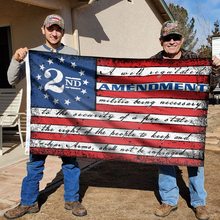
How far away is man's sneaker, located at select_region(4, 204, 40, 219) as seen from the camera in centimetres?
284

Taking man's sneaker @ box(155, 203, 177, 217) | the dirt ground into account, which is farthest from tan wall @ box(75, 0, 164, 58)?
man's sneaker @ box(155, 203, 177, 217)

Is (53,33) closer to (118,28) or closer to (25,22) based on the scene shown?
(25,22)

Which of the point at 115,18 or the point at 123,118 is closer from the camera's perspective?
the point at 123,118

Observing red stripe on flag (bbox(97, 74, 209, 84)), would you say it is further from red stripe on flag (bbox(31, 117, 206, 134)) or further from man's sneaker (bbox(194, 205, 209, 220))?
man's sneaker (bbox(194, 205, 209, 220))

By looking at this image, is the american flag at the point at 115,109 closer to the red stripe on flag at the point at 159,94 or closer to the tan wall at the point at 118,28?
the red stripe on flag at the point at 159,94

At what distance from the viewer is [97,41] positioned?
734 cm

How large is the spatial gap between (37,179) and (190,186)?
1692 mm

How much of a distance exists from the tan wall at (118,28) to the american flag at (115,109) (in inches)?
152

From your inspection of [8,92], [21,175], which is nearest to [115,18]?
[8,92]

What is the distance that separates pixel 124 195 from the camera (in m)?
3.47

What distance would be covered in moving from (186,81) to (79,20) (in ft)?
14.8

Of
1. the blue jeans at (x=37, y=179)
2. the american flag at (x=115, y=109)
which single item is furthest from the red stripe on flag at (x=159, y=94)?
the blue jeans at (x=37, y=179)

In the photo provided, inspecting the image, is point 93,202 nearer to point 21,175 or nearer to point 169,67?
point 21,175

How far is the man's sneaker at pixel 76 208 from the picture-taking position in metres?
2.91
